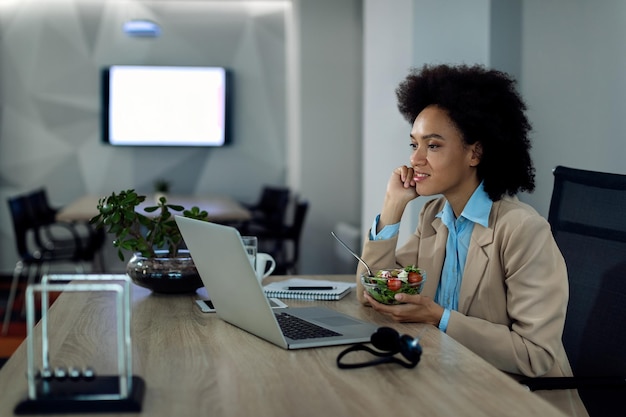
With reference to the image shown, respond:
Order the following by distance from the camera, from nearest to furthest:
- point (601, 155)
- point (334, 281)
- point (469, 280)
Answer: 1. point (469, 280)
2. point (334, 281)
3. point (601, 155)

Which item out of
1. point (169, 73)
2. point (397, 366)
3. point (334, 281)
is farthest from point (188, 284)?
point (169, 73)

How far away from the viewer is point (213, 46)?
7.73 meters

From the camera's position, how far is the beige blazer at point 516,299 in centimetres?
180

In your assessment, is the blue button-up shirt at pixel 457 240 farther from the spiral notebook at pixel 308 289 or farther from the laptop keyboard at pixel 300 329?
the laptop keyboard at pixel 300 329

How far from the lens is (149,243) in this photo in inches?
89.3

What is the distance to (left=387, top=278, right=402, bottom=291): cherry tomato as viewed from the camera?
1840mm

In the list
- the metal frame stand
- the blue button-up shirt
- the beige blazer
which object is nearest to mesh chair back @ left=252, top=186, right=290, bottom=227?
the blue button-up shirt

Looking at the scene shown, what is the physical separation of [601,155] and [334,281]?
136 cm

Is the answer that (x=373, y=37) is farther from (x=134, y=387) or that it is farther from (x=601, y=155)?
(x=134, y=387)

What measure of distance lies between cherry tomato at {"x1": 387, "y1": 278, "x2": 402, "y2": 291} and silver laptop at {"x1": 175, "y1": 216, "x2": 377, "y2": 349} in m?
0.11

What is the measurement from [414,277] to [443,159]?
41 centimetres

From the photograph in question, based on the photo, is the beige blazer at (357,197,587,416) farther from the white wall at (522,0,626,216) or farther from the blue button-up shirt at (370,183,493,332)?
the white wall at (522,0,626,216)

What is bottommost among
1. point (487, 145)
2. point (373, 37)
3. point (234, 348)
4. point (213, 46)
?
point (234, 348)

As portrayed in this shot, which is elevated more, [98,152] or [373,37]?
[373,37]
